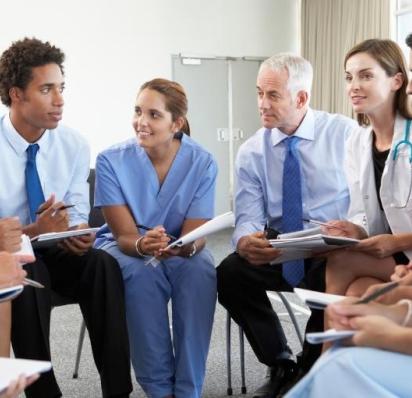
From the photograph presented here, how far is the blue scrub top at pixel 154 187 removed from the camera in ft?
8.82

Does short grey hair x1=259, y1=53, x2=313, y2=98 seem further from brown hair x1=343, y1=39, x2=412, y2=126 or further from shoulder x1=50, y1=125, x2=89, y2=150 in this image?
shoulder x1=50, y1=125, x2=89, y2=150

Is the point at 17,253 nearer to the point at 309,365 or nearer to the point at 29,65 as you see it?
the point at 29,65

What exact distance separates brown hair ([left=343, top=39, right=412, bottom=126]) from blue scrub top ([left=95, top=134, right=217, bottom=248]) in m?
0.78

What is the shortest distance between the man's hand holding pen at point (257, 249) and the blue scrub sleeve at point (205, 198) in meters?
0.19

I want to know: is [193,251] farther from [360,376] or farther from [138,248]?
[360,376]

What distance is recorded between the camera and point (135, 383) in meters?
2.91

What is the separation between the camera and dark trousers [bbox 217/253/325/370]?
2.67 m

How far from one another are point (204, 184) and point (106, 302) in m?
0.64

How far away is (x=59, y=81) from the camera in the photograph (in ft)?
9.01

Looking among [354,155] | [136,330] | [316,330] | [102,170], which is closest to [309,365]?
[316,330]

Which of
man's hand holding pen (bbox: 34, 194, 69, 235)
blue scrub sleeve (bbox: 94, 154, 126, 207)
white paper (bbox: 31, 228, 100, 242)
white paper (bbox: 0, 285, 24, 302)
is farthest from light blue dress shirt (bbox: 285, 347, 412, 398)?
blue scrub sleeve (bbox: 94, 154, 126, 207)

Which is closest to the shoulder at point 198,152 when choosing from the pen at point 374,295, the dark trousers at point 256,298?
the dark trousers at point 256,298

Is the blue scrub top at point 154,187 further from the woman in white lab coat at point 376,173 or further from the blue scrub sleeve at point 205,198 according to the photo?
the woman in white lab coat at point 376,173

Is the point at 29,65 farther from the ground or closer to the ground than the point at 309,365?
farther from the ground
